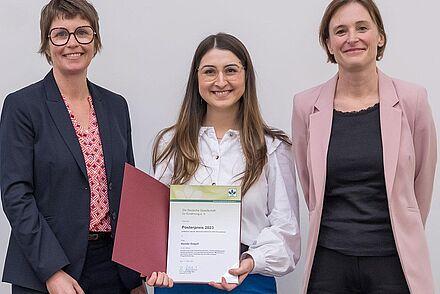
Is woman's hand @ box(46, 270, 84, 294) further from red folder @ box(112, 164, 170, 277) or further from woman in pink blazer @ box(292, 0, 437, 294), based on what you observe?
woman in pink blazer @ box(292, 0, 437, 294)

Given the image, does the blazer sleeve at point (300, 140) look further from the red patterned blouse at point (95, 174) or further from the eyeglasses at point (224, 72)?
the red patterned blouse at point (95, 174)

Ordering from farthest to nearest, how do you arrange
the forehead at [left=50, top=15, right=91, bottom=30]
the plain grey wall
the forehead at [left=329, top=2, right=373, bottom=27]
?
the plain grey wall
the forehead at [left=50, top=15, right=91, bottom=30]
the forehead at [left=329, top=2, right=373, bottom=27]

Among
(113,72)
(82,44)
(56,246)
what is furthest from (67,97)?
(113,72)

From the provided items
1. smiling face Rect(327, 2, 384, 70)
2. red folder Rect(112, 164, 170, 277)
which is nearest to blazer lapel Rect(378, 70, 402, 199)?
smiling face Rect(327, 2, 384, 70)

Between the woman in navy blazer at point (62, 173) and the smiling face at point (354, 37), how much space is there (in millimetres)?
785

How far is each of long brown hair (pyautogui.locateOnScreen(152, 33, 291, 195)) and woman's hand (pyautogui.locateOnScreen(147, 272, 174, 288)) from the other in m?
0.32

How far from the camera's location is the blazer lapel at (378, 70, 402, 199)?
1938 mm

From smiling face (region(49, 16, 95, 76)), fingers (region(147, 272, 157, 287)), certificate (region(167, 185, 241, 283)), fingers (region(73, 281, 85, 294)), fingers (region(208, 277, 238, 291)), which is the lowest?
fingers (region(73, 281, 85, 294))

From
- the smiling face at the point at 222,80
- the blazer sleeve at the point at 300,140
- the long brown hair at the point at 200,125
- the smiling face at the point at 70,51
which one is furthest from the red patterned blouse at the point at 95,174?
the blazer sleeve at the point at 300,140

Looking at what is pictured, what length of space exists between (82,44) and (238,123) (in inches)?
23.0

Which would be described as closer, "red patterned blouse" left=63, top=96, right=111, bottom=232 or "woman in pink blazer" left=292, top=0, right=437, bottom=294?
"woman in pink blazer" left=292, top=0, right=437, bottom=294

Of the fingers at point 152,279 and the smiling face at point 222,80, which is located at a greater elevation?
the smiling face at point 222,80

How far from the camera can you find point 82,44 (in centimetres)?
215

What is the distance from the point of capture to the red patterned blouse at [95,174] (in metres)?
2.14
